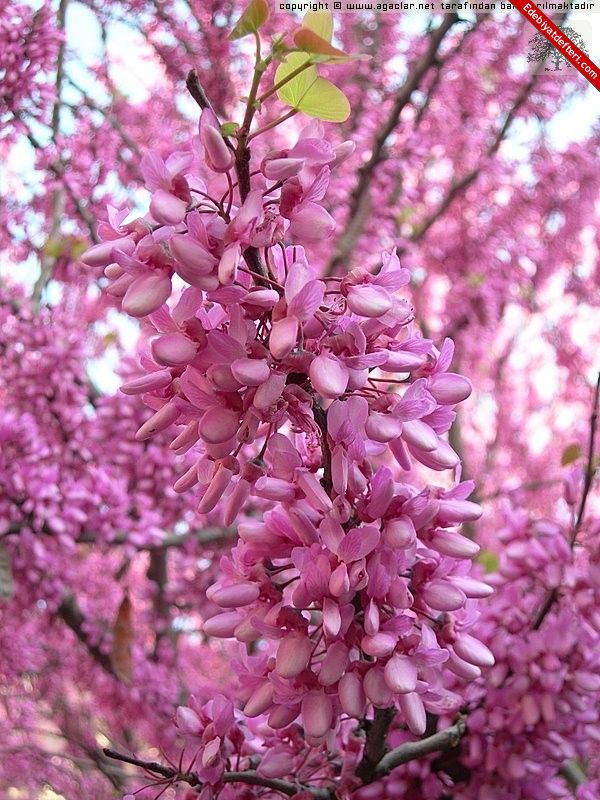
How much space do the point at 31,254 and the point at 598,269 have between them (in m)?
3.42

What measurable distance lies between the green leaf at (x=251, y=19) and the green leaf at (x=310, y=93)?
0.15ft

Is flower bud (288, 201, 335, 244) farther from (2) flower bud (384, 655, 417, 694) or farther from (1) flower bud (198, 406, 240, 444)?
(2) flower bud (384, 655, 417, 694)

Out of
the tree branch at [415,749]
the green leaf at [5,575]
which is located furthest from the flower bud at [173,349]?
the green leaf at [5,575]

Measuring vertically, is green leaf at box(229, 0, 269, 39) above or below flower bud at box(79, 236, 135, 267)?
above

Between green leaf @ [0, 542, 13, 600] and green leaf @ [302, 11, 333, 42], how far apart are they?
4.25ft

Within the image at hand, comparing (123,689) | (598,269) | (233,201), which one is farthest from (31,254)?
(598,269)

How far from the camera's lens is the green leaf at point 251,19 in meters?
0.62

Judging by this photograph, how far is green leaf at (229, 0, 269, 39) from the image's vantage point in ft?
2.03

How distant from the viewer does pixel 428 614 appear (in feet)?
2.52

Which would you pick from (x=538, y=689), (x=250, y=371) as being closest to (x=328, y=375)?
(x=250, y=371)

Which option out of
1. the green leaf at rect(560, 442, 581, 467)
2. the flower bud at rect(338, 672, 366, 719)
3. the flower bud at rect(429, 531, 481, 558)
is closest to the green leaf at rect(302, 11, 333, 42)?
the flower bud at rect(429, 531, 481, 558)

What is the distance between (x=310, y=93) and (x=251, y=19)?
0.28ft

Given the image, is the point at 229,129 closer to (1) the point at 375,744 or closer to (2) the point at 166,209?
(2) the point at 166,209

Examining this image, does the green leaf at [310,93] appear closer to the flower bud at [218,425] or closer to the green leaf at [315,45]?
the green leaf at [315,45]
